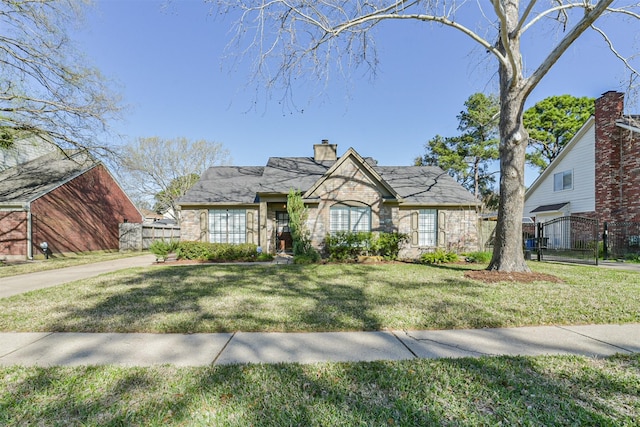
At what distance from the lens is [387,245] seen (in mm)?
12367

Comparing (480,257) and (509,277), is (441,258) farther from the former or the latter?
(509,277)

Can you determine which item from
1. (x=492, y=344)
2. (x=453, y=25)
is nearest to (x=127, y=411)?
(x=492, y=344)

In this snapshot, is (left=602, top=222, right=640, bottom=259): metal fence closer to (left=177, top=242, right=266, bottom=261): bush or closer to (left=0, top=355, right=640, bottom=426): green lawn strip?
(left=0, top=355, right=640, bottom=426): green lawn strip

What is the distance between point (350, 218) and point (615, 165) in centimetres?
1470

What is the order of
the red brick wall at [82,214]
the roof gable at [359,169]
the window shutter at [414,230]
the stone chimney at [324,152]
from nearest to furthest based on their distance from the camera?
the roof gable at [359,169] → the window shutter at [414,230] → the red brick wall at [82,214] → the stone chimney at [324,152]

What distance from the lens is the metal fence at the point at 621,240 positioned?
13435 millimetres

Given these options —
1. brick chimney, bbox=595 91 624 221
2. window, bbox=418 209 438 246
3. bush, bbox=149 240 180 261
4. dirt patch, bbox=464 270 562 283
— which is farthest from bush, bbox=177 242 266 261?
brick chimney, bbox=595 91 624 221

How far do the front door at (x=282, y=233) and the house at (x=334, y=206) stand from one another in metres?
0.06

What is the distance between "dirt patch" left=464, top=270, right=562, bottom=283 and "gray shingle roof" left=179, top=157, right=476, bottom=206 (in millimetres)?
6338

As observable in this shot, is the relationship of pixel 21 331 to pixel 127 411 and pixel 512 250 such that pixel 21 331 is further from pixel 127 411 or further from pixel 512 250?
pixel 512 250

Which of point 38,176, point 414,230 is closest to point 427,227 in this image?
point 414,230

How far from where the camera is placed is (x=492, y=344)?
362 cm

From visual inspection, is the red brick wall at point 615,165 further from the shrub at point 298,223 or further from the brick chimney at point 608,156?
the shrub at point 298,223

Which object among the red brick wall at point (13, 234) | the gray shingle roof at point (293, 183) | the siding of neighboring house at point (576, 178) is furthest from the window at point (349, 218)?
the red brick wall at point (13, 234)
